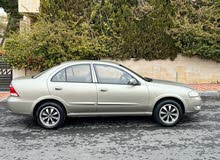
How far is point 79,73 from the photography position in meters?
6.59

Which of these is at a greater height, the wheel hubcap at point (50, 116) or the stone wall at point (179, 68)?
the stone wall at point (179, 68)

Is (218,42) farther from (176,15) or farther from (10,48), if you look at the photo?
(10,48)

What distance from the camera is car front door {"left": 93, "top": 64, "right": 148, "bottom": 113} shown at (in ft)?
21.3

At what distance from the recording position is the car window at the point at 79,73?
21.5 ft

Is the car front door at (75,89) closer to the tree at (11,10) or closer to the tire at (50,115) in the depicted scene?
the tire at (50,115)

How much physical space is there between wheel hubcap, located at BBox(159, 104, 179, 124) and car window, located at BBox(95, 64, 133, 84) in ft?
3.52

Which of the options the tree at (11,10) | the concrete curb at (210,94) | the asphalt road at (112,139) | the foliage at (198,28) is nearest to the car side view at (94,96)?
the asphalt road at (112,139)

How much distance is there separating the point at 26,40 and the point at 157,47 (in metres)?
5.71

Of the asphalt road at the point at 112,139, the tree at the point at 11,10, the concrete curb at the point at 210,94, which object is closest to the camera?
the asphalt road at the point at 112,139

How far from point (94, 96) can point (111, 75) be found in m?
0.62

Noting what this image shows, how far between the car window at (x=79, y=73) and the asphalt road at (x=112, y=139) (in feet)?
3.59

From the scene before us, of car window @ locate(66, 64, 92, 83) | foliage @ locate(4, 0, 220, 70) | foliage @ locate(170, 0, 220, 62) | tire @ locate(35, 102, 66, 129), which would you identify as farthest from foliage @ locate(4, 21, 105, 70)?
tire @ locate(35, 102, 66, 129)

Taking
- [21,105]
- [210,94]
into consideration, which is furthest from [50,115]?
[210,94]

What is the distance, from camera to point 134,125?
677 cm
